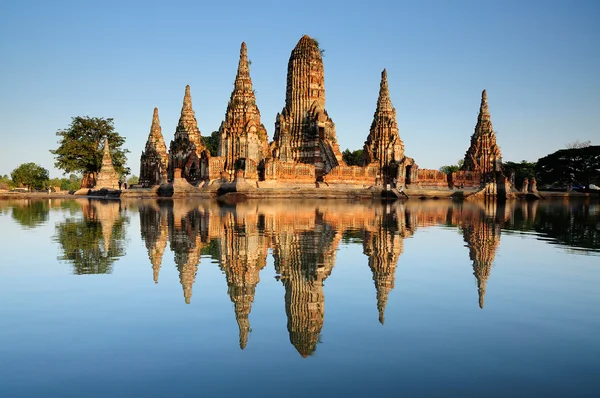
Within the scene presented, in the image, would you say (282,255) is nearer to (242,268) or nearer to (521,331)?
(242,268)

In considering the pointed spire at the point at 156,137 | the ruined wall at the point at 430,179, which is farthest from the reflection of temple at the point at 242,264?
the pointed spire at the point at 156,137

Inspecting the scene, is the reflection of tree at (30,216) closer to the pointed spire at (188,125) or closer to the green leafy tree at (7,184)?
the pointed spire at (188,125)

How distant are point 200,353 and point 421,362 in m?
1.94

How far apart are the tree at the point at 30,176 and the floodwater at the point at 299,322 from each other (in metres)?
77.7

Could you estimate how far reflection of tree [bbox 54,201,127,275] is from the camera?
9.78 metres

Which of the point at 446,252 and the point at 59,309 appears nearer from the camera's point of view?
the point at 59,309

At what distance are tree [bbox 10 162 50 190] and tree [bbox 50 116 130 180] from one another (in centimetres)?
2058

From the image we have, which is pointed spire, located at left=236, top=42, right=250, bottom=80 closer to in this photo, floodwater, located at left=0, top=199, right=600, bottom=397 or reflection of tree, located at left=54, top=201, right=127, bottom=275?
reflection of tree, located at left=54, top=201, right=127, bottom=275

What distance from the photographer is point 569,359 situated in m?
4.91

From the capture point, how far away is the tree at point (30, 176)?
8194 centimetres

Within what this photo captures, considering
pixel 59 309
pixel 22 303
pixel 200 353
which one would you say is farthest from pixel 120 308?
pixel 200 353

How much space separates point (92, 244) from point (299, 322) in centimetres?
819

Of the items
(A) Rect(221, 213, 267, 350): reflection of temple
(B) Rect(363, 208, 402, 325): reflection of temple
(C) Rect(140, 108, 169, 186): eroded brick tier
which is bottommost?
(B) Rect(363, 208, 402, 325): reflection of temple

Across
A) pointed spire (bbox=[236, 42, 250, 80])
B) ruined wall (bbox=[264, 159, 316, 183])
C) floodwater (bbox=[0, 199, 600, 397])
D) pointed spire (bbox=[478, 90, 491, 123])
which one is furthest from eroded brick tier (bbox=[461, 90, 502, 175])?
floodwater (bbox=[0, 199, 600, 397])
